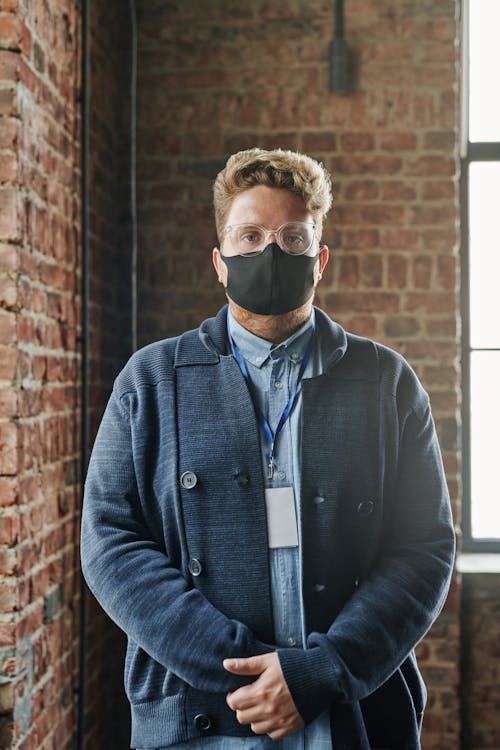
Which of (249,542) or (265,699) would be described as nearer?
(265,699)

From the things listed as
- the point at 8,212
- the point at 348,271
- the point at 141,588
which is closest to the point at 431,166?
the point at 348,271

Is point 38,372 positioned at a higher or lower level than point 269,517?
higher

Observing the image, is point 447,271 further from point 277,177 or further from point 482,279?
point 277,177

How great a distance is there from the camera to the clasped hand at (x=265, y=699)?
4.31 feet

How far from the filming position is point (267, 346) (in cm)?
155

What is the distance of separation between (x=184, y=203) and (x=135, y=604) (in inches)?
65.9

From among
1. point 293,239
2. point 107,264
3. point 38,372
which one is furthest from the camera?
point 107,264

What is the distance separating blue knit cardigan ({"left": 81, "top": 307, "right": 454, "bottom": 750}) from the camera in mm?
1360

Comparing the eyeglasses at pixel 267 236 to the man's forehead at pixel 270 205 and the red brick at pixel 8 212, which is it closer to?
the man's forehead at pixel 270 205

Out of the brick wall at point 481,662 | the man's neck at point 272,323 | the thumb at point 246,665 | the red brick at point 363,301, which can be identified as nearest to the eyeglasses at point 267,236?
the man's neck at point 272,323

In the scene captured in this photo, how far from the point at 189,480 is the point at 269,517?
0.56 ft

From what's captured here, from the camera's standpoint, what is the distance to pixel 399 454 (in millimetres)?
1538

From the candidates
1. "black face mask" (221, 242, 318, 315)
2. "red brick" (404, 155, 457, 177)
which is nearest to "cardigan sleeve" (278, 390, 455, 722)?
"black face mask" (221, 242, 318, 315)

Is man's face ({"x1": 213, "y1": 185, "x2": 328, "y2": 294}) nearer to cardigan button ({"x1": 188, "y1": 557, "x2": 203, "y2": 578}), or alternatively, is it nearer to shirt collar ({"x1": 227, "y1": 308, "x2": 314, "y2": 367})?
shirt collar ({"x1": 227, "y1": 308, "x2": 314, "y2": 367})
